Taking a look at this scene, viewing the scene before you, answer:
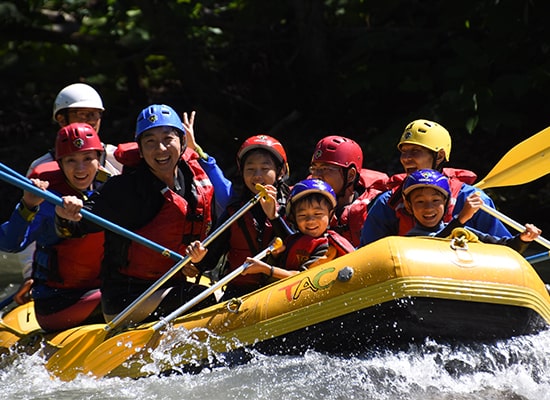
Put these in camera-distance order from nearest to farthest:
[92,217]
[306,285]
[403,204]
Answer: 1. [306,285]
2. [92,217]
3. [403,204]

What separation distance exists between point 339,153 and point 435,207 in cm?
115

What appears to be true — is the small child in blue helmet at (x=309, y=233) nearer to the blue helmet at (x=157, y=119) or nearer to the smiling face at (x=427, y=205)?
the smiling face at (x=427, y=205)

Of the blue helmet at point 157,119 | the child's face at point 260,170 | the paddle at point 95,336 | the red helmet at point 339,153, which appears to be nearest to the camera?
the paddle at point 95,336

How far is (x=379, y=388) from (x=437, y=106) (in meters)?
4.60

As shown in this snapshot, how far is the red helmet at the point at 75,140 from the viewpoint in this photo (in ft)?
17.5

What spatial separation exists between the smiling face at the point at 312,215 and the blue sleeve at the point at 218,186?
0.70 meters

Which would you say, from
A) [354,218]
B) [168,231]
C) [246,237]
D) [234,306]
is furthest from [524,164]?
[168,231]

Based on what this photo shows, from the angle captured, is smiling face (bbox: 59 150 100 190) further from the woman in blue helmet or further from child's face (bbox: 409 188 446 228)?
child's face (bbox: 409 188 446 228)

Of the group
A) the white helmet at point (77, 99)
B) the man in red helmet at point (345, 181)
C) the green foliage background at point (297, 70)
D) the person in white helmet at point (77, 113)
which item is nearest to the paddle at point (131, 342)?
the man in red helmet at point (345, 181)

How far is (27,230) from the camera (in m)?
5.41

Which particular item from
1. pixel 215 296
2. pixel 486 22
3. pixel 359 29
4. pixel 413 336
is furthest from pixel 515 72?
pixel 413 336

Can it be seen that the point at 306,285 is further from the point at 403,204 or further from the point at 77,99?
the point at 77,99

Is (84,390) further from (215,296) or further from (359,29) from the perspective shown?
(359,29)

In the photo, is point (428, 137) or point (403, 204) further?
point (428, 137)
